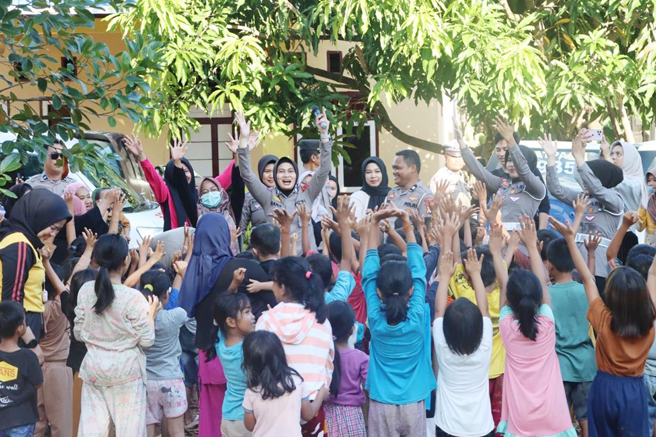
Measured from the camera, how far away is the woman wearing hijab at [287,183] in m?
7.41

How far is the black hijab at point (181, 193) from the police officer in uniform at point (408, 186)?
188 centimetres

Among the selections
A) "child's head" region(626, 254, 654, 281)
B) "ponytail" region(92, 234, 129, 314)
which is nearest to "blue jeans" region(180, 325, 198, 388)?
"ponytail" region(92, 234, 129, 314)

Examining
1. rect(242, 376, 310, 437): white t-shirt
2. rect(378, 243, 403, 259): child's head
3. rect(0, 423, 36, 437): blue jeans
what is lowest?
rect(0, 423, 36, 437): blue jeans

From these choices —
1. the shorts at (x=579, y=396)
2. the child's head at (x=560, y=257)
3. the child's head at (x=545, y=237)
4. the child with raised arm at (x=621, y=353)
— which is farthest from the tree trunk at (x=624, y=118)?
the child with raised arm at (x=621, y=353)

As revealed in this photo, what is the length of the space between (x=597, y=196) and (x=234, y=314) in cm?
343

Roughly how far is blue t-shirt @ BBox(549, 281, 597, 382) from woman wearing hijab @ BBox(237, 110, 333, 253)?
2.24m

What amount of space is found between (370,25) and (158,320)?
17.7ft

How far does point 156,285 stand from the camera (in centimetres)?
589

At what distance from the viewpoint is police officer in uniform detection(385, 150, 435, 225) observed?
7.57 meters

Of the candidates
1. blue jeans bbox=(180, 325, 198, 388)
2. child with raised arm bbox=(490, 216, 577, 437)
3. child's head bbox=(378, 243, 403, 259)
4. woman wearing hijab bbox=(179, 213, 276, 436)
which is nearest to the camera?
child with raised arm bbox=(490, 216, 577, 437)

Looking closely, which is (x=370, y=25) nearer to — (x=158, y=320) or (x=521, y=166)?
(x=521, y=166)

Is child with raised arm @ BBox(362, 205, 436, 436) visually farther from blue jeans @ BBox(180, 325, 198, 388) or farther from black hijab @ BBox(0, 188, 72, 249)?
black hijab @ BBox(0, 188, 72, 249)

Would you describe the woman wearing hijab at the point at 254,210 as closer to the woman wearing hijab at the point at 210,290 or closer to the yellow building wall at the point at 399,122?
the woman wearing hijab at the point at 210,290

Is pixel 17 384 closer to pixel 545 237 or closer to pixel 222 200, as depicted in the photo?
pixel 222 200
